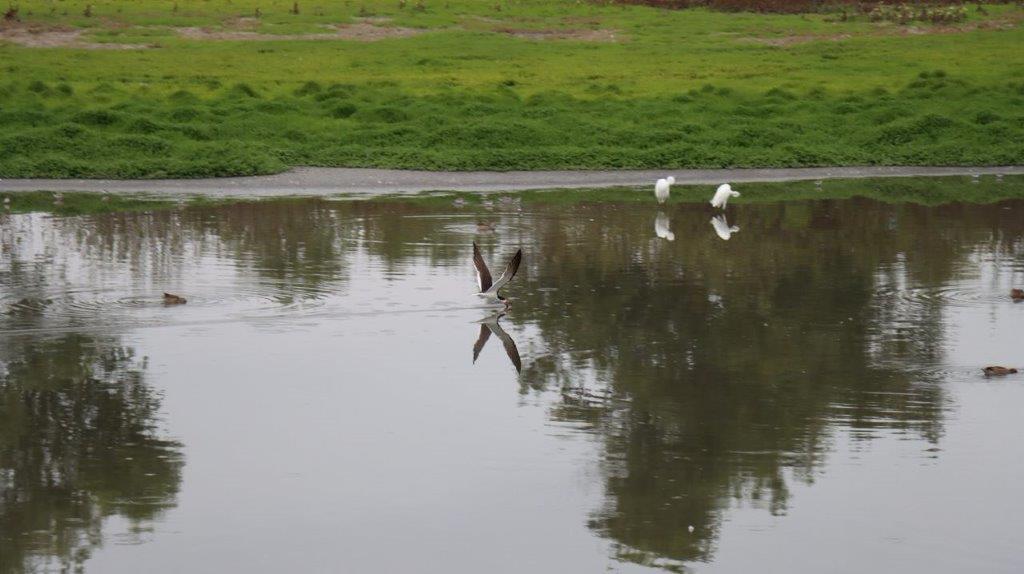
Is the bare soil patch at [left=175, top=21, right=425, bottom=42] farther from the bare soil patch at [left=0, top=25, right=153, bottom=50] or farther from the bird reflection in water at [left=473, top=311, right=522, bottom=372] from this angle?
the bird reflection in water at [left=473, top=311, right=522, bottom=372]

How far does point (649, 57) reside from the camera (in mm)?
35938

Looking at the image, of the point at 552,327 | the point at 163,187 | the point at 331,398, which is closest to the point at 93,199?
the point at 163,187

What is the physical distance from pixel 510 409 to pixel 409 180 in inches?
538

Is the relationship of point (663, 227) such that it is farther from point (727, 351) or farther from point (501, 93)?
point (501, 93)

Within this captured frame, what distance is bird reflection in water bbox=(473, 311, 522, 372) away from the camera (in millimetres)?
10539

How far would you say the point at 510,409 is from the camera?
29.9 feet

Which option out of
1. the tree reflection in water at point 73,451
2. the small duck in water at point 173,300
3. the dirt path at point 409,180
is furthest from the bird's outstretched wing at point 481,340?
the dirt path at point 409,180

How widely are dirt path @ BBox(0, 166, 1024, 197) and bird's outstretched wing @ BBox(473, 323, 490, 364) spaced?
9544mm

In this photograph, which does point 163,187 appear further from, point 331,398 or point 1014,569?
point 1014,569

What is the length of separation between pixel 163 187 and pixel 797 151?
10.6 meters

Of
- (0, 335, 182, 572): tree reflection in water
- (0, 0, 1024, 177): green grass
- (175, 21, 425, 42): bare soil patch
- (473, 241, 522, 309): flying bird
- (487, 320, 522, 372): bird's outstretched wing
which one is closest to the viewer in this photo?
(0, 335, 182, 572): tree reflection in water

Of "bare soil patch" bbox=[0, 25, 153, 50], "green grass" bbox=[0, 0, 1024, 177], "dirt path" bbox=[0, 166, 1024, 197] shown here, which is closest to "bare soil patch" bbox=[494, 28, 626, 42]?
"green grass" bbox=[0, 0, 1024, 177]

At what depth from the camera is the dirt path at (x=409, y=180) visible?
21078 mm

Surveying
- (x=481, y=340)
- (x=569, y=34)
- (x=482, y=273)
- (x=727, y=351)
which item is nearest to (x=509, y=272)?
(x=482, y=273)
